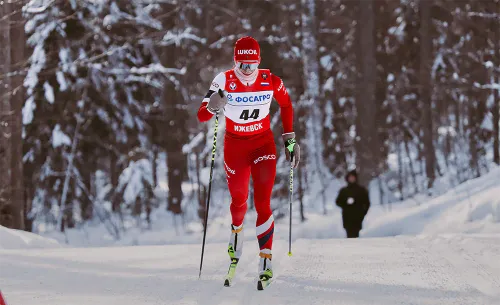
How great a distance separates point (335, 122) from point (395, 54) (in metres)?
3.59

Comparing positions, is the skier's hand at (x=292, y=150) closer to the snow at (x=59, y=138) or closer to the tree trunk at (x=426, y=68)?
the snow at (x=59, y=138)

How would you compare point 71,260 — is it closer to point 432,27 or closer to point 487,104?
point 432,27

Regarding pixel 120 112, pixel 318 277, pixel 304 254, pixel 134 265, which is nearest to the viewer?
pixel 318 277

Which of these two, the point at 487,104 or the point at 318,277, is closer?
the point at 318,277

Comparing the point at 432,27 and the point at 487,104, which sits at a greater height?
the point at 432,27

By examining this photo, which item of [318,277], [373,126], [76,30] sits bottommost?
[318,277]

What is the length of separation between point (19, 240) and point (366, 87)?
11948 mm

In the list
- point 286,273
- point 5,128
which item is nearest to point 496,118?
point 5,128

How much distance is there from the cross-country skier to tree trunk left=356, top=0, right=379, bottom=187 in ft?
42.7

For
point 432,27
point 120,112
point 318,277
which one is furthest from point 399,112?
point 318,277

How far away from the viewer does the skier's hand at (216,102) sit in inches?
286

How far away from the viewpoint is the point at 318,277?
7516 millimetres

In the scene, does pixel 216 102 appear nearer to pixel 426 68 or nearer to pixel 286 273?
pixel 286 273

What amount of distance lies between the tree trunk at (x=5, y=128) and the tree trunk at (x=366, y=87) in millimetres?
10011
